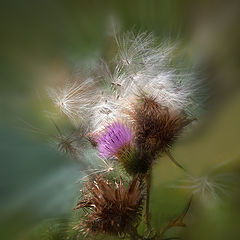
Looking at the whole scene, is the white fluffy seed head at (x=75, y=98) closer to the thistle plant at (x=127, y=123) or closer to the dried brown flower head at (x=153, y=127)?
the thistle plant at (x=127, y=123)

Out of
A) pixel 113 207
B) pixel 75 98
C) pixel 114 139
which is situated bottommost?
pixel 113 207

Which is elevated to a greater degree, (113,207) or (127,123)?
(127,123)

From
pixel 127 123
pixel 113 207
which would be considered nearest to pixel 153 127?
pixel 127 123

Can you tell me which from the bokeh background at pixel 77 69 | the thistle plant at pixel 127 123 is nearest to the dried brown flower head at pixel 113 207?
the thistle plant at pixel 127 123

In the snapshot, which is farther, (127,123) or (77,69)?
(77,69)

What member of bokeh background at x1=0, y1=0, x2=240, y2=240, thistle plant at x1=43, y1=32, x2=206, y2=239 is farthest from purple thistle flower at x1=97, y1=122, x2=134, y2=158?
bokeh background at x1=0, y1=0, x2=240, y2=240

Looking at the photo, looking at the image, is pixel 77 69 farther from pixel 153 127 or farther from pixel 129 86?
pixel 153 127
